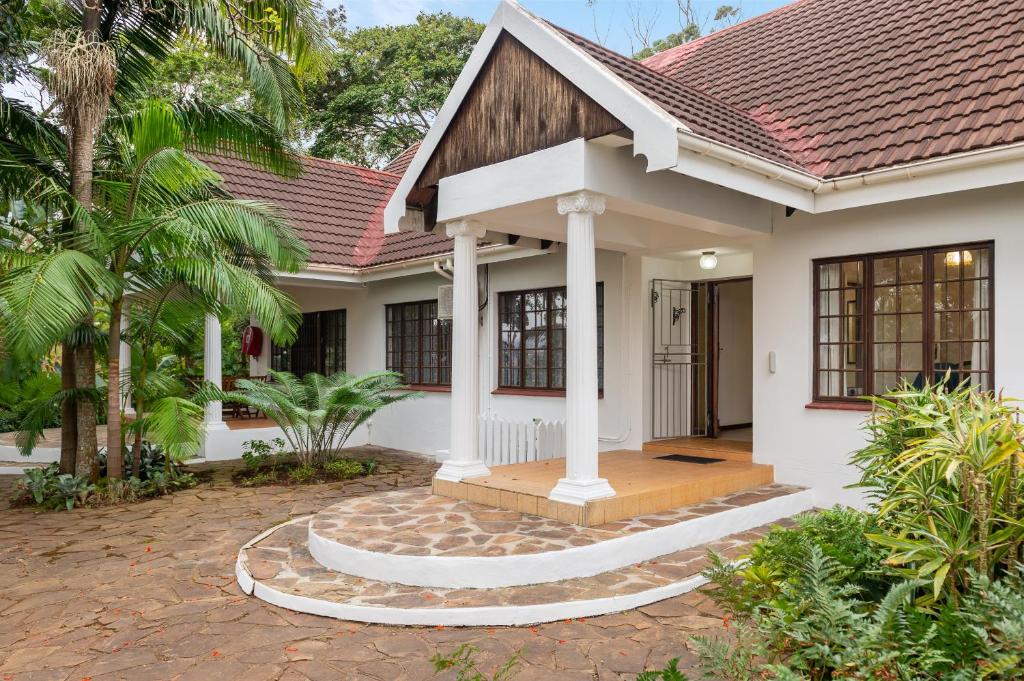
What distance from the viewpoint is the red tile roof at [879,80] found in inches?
262

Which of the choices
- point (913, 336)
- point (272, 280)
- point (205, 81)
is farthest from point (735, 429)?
point (205, 81)

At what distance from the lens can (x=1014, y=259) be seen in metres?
6.29

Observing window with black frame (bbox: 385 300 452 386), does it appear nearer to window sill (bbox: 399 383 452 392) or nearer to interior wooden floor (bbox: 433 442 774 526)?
window sill (bbox: 399 383 452 392)

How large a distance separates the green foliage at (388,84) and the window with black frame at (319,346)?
34.5 feet

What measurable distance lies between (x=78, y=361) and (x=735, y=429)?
29.0ft

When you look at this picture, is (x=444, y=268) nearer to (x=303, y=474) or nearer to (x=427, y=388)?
(x=427, y=388)

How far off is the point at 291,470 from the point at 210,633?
5.84 metres

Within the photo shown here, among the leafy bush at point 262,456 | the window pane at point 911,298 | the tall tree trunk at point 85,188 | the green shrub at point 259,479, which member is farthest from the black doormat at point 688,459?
the tall tree trunk at point 85,188

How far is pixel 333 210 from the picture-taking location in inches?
548

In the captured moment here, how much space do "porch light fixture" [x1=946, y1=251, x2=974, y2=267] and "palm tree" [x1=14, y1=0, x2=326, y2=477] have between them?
6.94 m

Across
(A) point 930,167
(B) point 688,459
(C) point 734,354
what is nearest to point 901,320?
(A) point 930,167

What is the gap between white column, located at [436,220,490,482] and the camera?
7375mm

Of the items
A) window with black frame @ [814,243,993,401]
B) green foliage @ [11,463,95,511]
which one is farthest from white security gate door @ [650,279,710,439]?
green foliage @ [11,463,95,511]

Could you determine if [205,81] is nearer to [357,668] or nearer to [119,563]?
[119,563]
